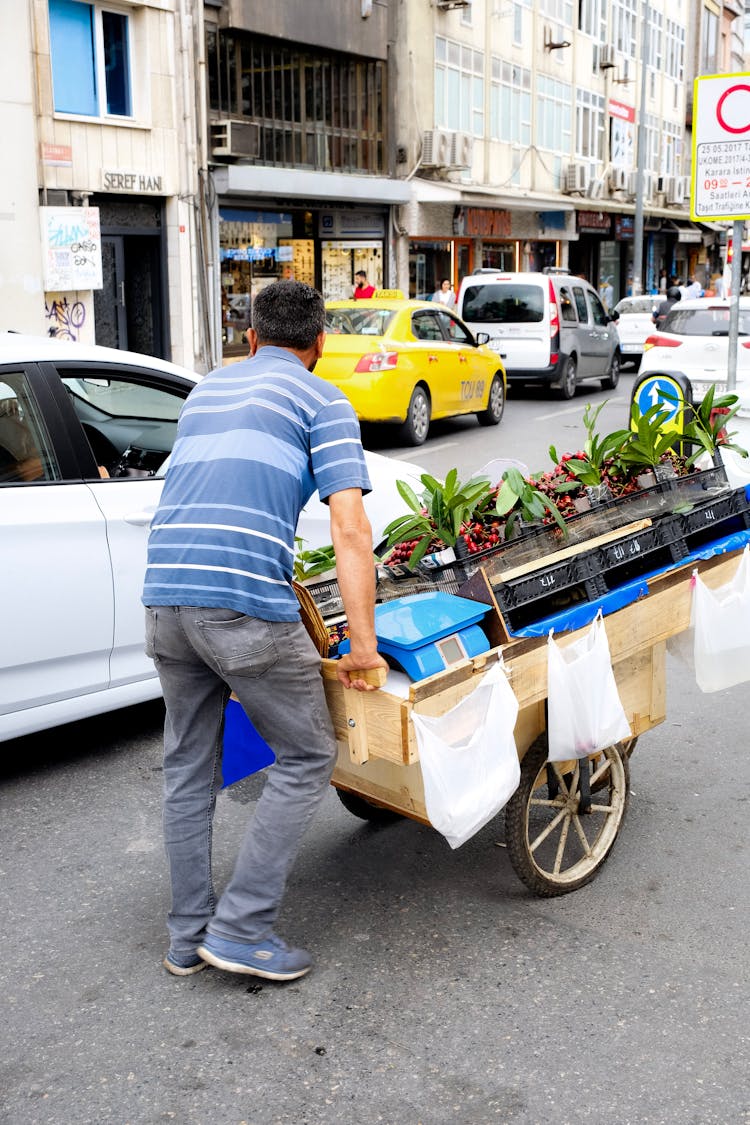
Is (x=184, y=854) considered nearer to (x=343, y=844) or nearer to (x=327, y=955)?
(x=327, y=955)

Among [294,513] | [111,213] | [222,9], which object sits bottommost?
[294,513]

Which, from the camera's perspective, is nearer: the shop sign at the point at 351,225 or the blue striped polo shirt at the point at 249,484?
the blue striped polo shirt at the point at 249,484

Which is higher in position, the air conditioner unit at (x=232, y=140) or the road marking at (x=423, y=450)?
the air conditioner unit at (x=232, y=140)

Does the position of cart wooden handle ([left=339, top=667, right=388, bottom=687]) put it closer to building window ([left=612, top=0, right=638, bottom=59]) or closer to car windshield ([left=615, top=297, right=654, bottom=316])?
car windshield ([left=615, top=297, right=654, bottom=316])

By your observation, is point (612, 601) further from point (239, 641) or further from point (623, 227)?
point (623, 227)

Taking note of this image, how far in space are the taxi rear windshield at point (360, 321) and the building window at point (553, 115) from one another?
22950 millimetres

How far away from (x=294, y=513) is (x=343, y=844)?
152 centimetres

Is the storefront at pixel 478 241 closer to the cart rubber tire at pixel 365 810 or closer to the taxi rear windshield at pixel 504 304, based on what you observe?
the taxi rear windshield at pixel 504 304

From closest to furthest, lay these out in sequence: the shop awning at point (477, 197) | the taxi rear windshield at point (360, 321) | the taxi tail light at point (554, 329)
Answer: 1. the taxi rear windshield at point (360, 321)
2. the taxi tail light at point (554, 329)
3. the shop awning at point (477, 197)

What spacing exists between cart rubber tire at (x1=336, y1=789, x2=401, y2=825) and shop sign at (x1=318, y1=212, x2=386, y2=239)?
73.7 feet

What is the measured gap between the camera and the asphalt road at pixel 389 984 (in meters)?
2.95

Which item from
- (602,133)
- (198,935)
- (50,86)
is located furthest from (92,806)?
(602,133)

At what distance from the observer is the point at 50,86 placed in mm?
18031

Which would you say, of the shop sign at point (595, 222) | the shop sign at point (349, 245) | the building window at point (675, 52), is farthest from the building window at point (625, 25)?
the shop sign at point (349, 245)
